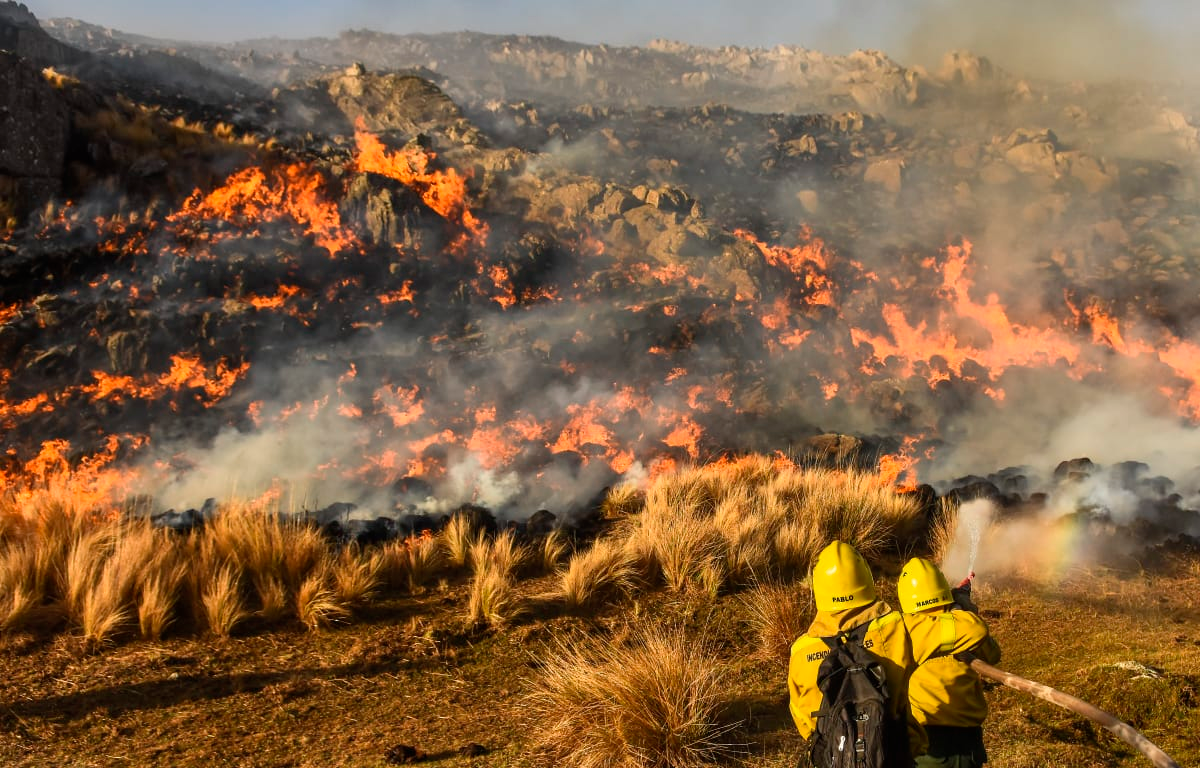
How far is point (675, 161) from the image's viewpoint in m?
23.3

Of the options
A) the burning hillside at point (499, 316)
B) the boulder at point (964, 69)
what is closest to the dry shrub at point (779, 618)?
the burning hillside at point (499, 316)

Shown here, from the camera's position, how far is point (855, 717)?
254cm

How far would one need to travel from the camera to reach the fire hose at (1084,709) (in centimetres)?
225

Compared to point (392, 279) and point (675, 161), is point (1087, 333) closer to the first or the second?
point (675, 161)

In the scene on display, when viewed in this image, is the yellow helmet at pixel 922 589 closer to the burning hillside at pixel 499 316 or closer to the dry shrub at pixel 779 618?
the dry shrub at pixel 779 618

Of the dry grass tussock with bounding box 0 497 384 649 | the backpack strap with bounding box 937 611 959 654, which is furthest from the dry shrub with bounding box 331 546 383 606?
the backpack strap with bounding box 937 611 959 654

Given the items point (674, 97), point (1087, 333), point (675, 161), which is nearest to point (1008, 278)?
point (1087, 333)

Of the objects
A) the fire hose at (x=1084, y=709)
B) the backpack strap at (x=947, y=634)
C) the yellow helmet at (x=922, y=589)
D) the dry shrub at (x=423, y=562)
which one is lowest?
the dry shrub at (x=423, y=562)

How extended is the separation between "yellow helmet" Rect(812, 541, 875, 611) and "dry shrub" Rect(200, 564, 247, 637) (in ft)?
15.7

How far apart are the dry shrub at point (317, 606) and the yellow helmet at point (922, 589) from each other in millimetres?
4718

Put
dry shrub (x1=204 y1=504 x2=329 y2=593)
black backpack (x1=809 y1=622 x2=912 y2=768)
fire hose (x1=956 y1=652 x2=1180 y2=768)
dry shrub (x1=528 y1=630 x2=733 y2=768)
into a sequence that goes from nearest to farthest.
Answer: fire hose (x1=956 y1=652 x2=1180 y2=768) → black backpack (x1=809 y1=622 x2=912 y2=768) → dry shrub (x1=528 y1=630 x2=733 y2=768) → dry shrub (x1=204 y1=504 x2=329 y2=593)

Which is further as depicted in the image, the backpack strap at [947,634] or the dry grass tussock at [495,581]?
the dry grass tussock at [495,581]

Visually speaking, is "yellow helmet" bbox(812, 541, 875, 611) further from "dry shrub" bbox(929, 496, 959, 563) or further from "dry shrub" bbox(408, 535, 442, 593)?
"dry shrub" bbox(929, 496, 959, 563)

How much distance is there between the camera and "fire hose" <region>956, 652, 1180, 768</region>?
7.37 feet
